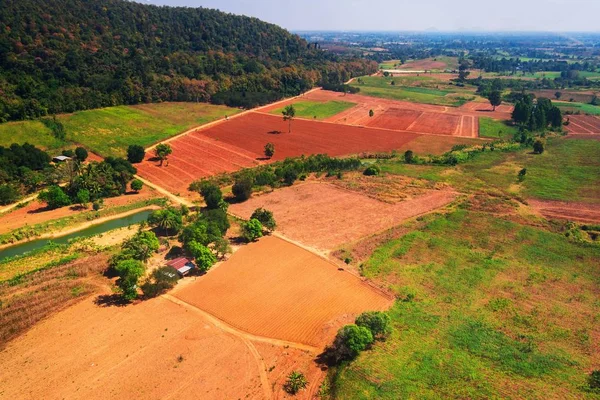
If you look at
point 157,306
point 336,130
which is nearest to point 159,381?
point 157,306

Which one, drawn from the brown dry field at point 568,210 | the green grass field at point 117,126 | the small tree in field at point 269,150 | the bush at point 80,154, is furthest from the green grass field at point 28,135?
the brown dry field at point 568,210

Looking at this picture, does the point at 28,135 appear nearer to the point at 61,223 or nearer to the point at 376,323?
the point at 61,223

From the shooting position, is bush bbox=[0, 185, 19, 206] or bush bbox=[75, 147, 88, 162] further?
bush bbox=[75, 147, 88, 162]

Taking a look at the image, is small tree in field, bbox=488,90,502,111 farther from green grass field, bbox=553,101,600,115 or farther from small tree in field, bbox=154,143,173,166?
small tree in field, bbox=154,143,173,166

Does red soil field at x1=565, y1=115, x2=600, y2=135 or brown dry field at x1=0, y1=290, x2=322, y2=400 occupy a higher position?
red soil field at x1=565, y1=115, x2=600, y2=135

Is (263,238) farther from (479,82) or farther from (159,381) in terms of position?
(479,82)

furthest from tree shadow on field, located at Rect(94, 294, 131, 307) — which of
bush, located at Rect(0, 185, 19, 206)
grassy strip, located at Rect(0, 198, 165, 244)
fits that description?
bush, located at Rect(0, 185, 19, 206)

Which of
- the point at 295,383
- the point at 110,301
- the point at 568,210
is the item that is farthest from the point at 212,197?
the point at 568,210

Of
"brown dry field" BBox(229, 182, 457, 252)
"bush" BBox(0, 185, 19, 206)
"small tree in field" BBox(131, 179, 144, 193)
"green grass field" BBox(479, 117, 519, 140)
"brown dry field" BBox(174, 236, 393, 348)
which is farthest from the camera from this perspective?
"green grass field" BBox(479, 117, 519, 140)
